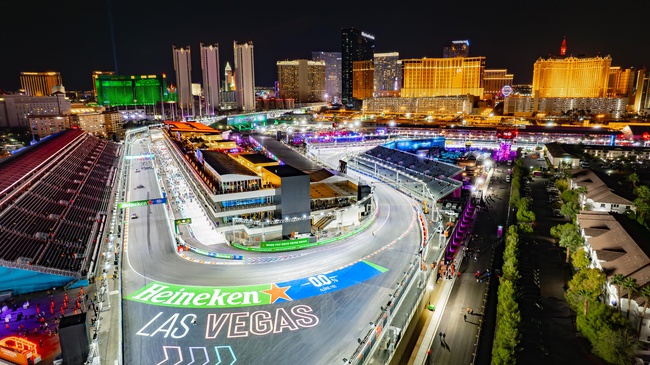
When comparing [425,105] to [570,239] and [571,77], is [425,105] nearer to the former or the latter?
[571,77]

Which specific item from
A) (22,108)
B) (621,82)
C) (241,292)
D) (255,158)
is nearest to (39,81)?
(22,108)

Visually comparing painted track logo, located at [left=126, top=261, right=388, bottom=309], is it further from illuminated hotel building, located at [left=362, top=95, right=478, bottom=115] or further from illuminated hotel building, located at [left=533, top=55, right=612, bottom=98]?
illuminated hotel building, located at [left=533, top=55, right=612, bottom=98]

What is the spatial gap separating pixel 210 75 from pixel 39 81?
290ft

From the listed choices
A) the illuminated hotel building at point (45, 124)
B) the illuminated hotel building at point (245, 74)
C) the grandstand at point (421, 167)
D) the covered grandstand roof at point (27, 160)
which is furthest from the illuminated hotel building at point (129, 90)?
the grandstand at point (421, 167)

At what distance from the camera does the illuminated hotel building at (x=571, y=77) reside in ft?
471

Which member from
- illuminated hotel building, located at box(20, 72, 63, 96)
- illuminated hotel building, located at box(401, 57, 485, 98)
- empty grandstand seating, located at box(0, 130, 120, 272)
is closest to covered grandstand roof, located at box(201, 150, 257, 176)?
empty grandstand seating, located at box(0, 130, 120, 272)

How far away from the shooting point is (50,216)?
3506 centimetres

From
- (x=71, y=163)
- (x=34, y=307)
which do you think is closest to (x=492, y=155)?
(x=71, y=163)

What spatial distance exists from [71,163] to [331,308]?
49536mm

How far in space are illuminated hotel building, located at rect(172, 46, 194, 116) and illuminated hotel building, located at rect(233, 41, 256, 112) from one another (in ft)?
67.4

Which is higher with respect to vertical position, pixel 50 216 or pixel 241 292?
pixel 50 216

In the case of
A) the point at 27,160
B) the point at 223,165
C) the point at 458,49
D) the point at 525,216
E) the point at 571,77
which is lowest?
the point at 525,216

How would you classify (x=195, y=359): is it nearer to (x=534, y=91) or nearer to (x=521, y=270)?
(x=521, y=270)

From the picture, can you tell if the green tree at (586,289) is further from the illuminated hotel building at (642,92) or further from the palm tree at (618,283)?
the illuminated hotel building at (642,92)
